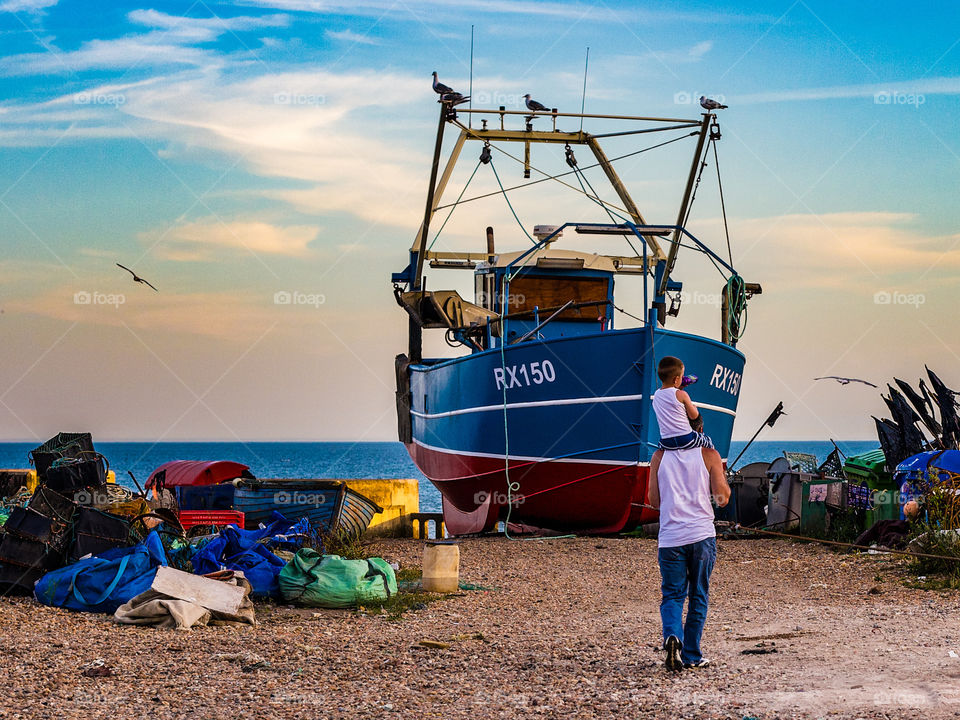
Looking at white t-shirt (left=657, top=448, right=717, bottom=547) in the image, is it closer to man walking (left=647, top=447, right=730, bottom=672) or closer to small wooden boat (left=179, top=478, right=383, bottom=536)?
man walking (left=647, top=447, right=730, bottom=672)

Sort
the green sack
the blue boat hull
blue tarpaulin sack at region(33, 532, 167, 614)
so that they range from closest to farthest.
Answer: blue tarpaulin sack at region(33, 532, 167, 614)
the green sack
the blue boat hull

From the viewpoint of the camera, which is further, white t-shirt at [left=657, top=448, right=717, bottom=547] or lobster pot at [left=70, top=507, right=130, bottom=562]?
lobster pot at [left=70, top=507, right=130, bottom=562]

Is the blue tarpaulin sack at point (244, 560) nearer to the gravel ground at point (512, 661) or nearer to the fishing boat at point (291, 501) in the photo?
the gravel ground at point (512, 661)

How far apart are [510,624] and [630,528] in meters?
6.68

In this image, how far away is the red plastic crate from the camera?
11836mm

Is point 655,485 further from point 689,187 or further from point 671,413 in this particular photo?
point 689,187

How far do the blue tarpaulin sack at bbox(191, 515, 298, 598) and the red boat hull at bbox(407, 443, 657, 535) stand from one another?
518 centimetres

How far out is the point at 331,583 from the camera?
28.1ft

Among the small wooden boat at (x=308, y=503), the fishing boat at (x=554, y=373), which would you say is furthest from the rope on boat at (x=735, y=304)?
the small wooden boat at (x=308, y=503)

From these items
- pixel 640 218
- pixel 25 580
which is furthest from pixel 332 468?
pixel 25 580

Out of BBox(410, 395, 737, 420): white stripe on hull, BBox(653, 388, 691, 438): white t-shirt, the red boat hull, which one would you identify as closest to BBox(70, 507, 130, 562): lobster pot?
BBox(653, 388, 691, 438): white t-shirt

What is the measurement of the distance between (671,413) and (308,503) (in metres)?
8.05

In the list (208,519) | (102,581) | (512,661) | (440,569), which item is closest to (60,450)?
(208,519)

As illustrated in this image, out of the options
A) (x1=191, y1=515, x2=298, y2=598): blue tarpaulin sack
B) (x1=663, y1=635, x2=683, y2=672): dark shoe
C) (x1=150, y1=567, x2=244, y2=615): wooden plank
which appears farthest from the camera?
(x1=191, y1=515, x2=298, y2=598): blue tarpaulin sack
